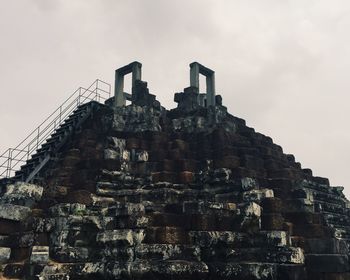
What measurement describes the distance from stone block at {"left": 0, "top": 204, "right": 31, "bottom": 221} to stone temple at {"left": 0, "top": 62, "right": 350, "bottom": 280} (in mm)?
35

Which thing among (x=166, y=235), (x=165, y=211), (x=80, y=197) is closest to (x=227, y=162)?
(x=165, y=211)

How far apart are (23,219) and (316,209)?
1309 cm

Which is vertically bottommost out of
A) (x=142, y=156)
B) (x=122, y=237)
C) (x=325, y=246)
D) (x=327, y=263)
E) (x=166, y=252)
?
(x=327, y=263)

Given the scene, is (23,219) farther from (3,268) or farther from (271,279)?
(271,279)

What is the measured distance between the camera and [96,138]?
18812 millimetres

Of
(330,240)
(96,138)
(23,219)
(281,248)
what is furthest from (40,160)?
(330,240)

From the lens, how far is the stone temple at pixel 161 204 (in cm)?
1218

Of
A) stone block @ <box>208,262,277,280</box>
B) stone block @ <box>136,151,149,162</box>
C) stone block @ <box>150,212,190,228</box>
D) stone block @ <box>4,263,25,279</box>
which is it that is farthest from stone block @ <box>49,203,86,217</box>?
stone block @ <box>208,262,277,280</box>

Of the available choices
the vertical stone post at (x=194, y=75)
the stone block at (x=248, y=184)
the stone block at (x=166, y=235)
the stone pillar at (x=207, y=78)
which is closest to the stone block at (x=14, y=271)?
the stone block at (x=166, y=235)

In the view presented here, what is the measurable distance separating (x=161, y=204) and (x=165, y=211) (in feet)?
1.61

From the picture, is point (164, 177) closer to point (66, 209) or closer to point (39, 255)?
point (66, 209)

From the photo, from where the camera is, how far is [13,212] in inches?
579

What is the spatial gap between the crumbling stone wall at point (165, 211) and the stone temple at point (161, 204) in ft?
0.12

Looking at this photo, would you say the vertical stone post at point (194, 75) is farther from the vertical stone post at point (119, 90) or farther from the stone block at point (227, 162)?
the stone block at point (227, 162)
